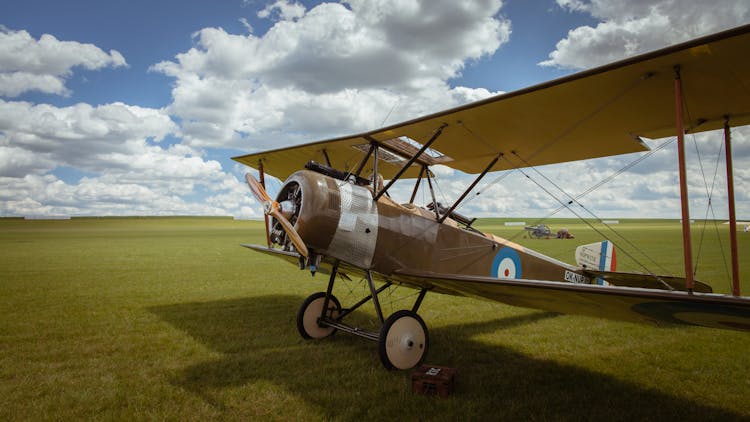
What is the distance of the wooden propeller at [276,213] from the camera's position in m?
4.45

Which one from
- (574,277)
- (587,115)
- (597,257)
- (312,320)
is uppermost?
(587,115)

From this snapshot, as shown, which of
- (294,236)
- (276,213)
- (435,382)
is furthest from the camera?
(276,213)

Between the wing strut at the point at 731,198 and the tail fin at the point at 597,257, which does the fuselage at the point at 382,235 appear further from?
the wing strut at the point at 731,198

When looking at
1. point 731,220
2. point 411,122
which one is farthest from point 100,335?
point 731,220

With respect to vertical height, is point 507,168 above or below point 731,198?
above

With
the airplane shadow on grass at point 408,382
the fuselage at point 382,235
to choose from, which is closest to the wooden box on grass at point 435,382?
the airplane shadow on grass at point 408,382

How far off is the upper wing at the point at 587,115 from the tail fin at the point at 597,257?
2.30m

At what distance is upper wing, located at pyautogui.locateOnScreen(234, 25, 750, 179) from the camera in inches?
139

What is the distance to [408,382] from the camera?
179 inches

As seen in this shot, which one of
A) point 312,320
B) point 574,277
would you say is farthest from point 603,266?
point 312,320

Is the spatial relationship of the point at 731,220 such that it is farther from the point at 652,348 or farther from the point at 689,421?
the point at 652,348

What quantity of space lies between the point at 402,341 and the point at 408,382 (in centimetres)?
55

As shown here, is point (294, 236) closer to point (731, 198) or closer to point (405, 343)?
point (405, 343)

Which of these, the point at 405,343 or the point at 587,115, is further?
the point at 405,343
